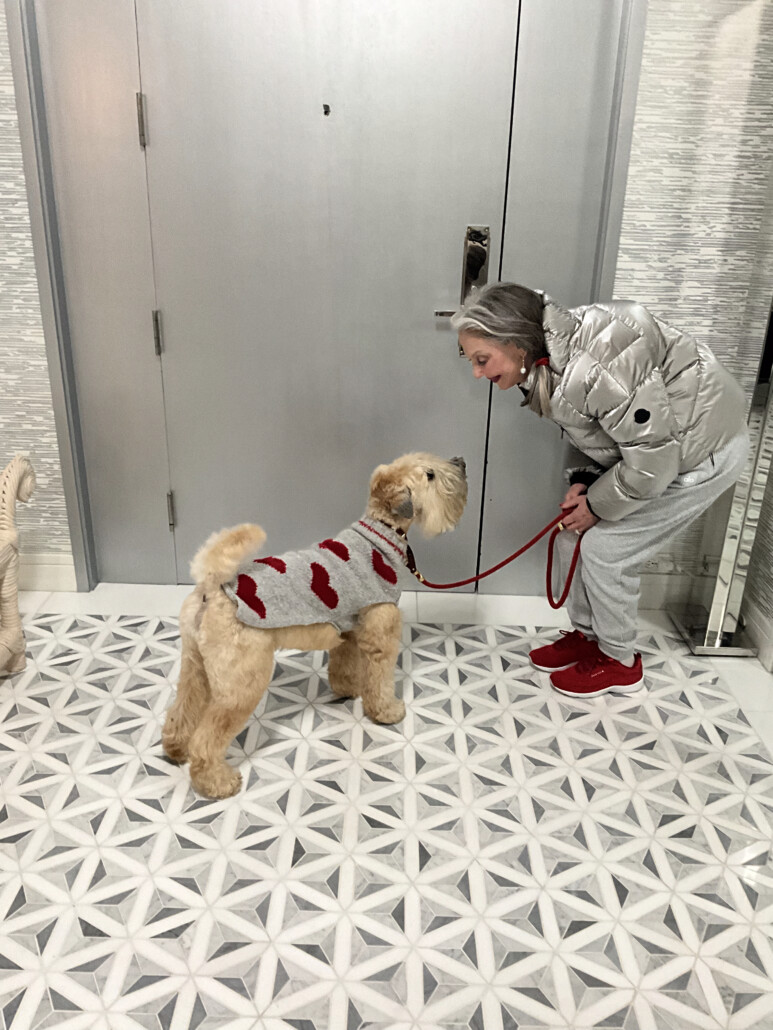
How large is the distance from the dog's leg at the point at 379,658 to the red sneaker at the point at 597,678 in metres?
0.50

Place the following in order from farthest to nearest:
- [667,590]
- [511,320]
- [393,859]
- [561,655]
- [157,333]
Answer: [667,590], [157,333], [561,655], [511,320], [393,859]

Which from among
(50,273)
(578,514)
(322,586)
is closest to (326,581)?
(322,586)

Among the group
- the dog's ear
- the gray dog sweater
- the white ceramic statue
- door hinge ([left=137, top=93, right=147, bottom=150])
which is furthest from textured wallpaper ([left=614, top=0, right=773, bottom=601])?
the white ceramic statue

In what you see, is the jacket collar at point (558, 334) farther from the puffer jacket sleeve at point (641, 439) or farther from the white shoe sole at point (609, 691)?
the white shoe sole at point (609, 691)

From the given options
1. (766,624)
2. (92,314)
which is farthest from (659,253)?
(92,314)

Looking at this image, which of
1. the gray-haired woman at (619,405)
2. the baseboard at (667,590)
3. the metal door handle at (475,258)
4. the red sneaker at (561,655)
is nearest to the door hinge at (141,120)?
the metal door handle at (475,258)

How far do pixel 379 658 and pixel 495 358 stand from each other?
806 mm

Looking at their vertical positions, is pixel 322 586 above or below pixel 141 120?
below

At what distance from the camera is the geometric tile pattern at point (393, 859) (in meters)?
1.53

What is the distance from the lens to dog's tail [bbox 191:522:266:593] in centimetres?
182

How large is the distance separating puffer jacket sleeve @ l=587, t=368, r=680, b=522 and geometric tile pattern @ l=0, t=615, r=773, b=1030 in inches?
25.4

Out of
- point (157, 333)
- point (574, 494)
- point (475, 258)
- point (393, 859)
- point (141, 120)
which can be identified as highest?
point (141, 120)

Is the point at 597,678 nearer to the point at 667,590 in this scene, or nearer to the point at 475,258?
the point at 667,590

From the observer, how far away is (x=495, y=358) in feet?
6.83
